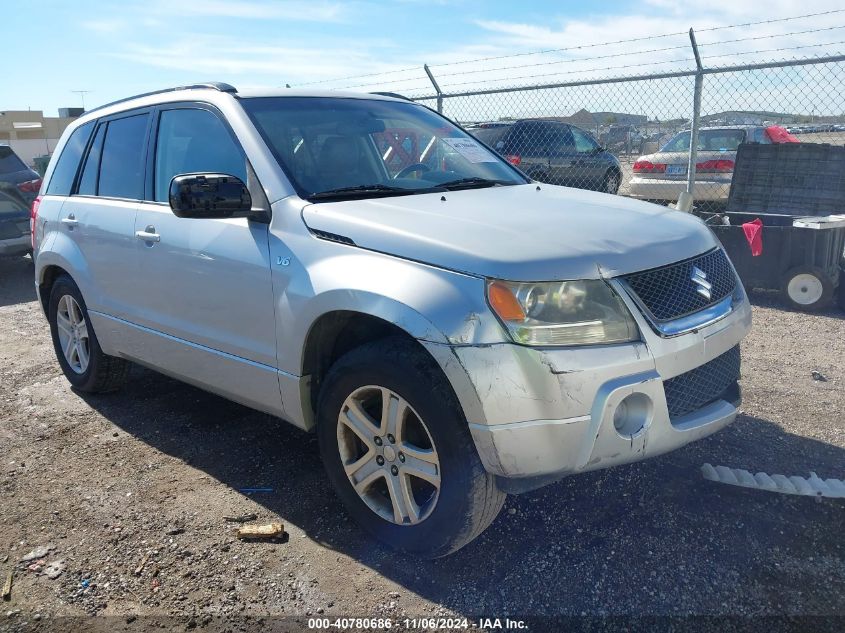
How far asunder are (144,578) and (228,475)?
2.88ft

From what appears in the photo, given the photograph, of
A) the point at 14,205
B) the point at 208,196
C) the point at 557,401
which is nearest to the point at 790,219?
the point at 557,401

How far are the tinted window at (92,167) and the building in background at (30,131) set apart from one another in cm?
3649

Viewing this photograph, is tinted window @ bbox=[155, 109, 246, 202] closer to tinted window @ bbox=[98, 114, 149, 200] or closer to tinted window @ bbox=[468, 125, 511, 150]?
tinted window @ bbox=[98, 114, 149, 200]

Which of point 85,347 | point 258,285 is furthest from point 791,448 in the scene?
point 85,347

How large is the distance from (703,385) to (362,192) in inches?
66.1

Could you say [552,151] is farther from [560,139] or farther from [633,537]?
[633,537]

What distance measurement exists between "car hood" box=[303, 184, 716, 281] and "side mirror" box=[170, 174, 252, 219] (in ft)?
1.24

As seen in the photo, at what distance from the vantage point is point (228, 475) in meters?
3.71

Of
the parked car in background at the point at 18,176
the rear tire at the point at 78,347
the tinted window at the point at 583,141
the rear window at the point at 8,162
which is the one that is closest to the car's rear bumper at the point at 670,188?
the tinted window at the point at 583,141

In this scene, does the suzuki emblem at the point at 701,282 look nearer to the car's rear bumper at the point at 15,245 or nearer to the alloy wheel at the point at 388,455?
the alloy wheel at the point at 388,455

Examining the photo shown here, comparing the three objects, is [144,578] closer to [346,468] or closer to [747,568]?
[346,468]

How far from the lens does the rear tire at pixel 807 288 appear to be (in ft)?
21.3

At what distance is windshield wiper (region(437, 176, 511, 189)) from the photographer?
3.61 m

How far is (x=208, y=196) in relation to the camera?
3117 mm
